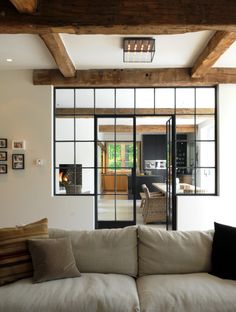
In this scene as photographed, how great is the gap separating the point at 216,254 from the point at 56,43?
9.72 ft

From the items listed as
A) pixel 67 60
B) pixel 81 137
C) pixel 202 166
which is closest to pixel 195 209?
pixel 202 166

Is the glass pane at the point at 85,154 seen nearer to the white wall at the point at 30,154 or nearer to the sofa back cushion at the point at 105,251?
the white wall at the point at 30,154

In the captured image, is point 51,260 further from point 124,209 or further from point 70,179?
point 124,209

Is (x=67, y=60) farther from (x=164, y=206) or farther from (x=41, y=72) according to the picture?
(x=164, y=206)

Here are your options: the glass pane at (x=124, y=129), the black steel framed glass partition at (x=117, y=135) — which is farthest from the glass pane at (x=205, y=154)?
the glass pane at (x=124, y=129)

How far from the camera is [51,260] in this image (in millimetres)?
2309

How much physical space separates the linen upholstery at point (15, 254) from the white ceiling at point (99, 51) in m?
2.49

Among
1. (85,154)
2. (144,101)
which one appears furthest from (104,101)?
(85,154)

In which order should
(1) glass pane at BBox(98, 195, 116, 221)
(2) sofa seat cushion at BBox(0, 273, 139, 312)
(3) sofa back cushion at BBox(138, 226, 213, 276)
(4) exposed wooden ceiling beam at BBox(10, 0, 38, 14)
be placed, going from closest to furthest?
(2) sofa seat cushion at BBox(0, 273, 139, 312) < (3) sofa back cushion at BBox(138, 226, 213, 276) < (4) exposed wooden ceiling beam at BBox(10, 0, 38, 14) < (1) glass pane at BBox(98, 195, 116, 221)

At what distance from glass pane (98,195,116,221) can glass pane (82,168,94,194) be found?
10.6 inches

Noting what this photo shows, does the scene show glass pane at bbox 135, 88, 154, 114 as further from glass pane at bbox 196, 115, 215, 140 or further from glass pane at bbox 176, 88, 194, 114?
glass pane at bbox 196, 115, 215, 140

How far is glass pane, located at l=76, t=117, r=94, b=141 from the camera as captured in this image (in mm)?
5469

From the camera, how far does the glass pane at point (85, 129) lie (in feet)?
17.9

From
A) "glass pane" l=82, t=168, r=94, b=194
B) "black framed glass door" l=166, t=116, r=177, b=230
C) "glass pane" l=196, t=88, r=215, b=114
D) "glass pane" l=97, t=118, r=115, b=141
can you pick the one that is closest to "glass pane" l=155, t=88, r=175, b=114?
"black framed glass door" l=166, t=116, r=177, b=230
